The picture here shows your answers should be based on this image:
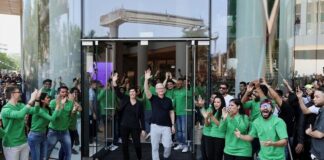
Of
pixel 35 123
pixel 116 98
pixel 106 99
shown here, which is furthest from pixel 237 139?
pixel 116 98

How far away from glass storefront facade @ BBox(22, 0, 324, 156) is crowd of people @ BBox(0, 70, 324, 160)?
0.47 metres

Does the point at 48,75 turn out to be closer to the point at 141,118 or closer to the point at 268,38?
the point at 141,118

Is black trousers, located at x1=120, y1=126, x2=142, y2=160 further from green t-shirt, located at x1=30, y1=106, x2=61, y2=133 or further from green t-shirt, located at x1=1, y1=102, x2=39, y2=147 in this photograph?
green t-shirt, located at x1=1, y1=102, x2=39, y2=147

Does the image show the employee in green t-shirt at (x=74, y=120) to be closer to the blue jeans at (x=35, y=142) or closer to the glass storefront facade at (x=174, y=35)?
the glass storefront facade at (x=174, y=35)

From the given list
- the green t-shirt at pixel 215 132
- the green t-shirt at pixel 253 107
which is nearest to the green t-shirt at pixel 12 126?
the green t-shirt at pixel 215 132

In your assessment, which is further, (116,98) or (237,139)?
(116,98)

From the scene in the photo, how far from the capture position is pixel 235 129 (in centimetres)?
594

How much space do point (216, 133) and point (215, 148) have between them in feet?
0.89

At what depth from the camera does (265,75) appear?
10172mm

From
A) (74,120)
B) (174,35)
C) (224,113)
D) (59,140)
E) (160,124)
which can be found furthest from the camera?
(174,35)

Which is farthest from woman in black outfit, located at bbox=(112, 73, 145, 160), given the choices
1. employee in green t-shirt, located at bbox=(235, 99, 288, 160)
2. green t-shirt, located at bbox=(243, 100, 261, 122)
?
employee in green t-shirt, located at bbox=(235, 99, 288, 160)

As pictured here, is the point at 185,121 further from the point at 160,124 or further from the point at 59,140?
the point at 59,140

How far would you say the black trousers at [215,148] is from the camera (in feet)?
22.9

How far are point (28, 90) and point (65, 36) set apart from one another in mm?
2810
